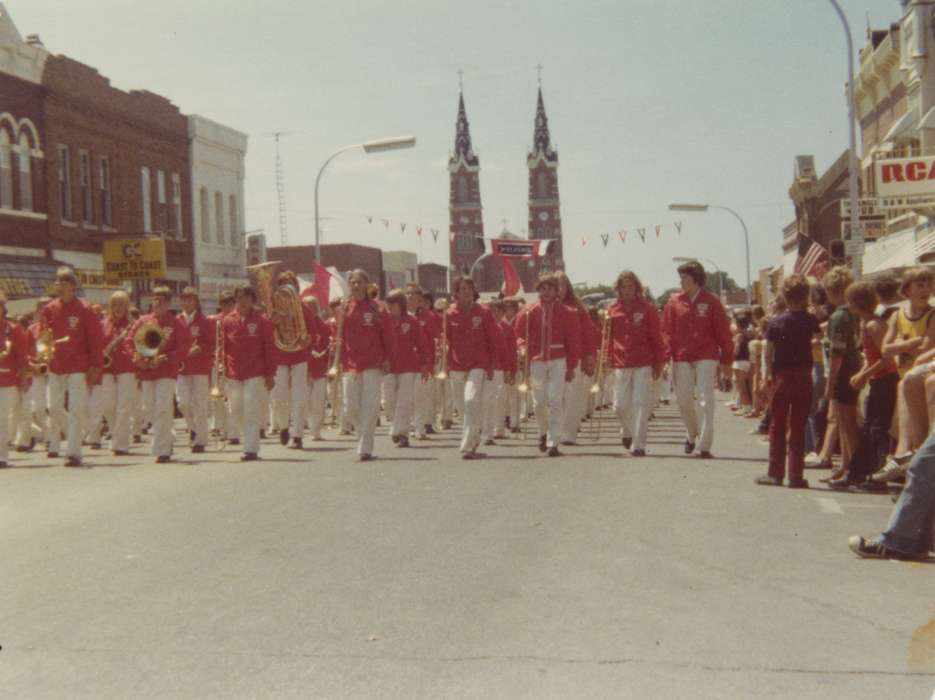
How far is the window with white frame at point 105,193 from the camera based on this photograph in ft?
128

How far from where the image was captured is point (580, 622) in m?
6.64

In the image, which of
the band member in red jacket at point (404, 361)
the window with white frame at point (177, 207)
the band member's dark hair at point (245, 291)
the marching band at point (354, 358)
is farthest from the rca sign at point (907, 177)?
the window with white frame at point (177, 207)

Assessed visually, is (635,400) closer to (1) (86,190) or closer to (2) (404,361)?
(2) (404,361)

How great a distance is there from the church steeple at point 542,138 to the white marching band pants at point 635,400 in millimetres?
170279

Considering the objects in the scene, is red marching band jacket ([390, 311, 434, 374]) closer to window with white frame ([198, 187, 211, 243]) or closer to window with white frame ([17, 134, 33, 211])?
window with white frame ([17, 134, 33, 211])

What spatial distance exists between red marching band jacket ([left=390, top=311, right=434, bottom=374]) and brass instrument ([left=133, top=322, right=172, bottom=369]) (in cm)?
285

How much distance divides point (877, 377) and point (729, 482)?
1.59 metres

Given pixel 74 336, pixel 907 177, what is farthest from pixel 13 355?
pixel 907 177

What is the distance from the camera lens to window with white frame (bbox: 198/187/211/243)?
4712cm

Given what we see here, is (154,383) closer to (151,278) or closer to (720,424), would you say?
(720,424)

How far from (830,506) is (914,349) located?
1380mm

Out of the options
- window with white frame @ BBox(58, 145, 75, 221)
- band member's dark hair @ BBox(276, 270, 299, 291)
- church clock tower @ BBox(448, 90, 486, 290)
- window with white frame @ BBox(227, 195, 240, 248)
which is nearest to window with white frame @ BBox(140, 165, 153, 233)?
window with white frame @ BBox(58, 145, 75, 221)

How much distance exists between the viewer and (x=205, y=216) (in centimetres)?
4747

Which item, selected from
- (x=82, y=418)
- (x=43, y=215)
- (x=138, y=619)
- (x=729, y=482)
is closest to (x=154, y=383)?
(x=82, y=418)
